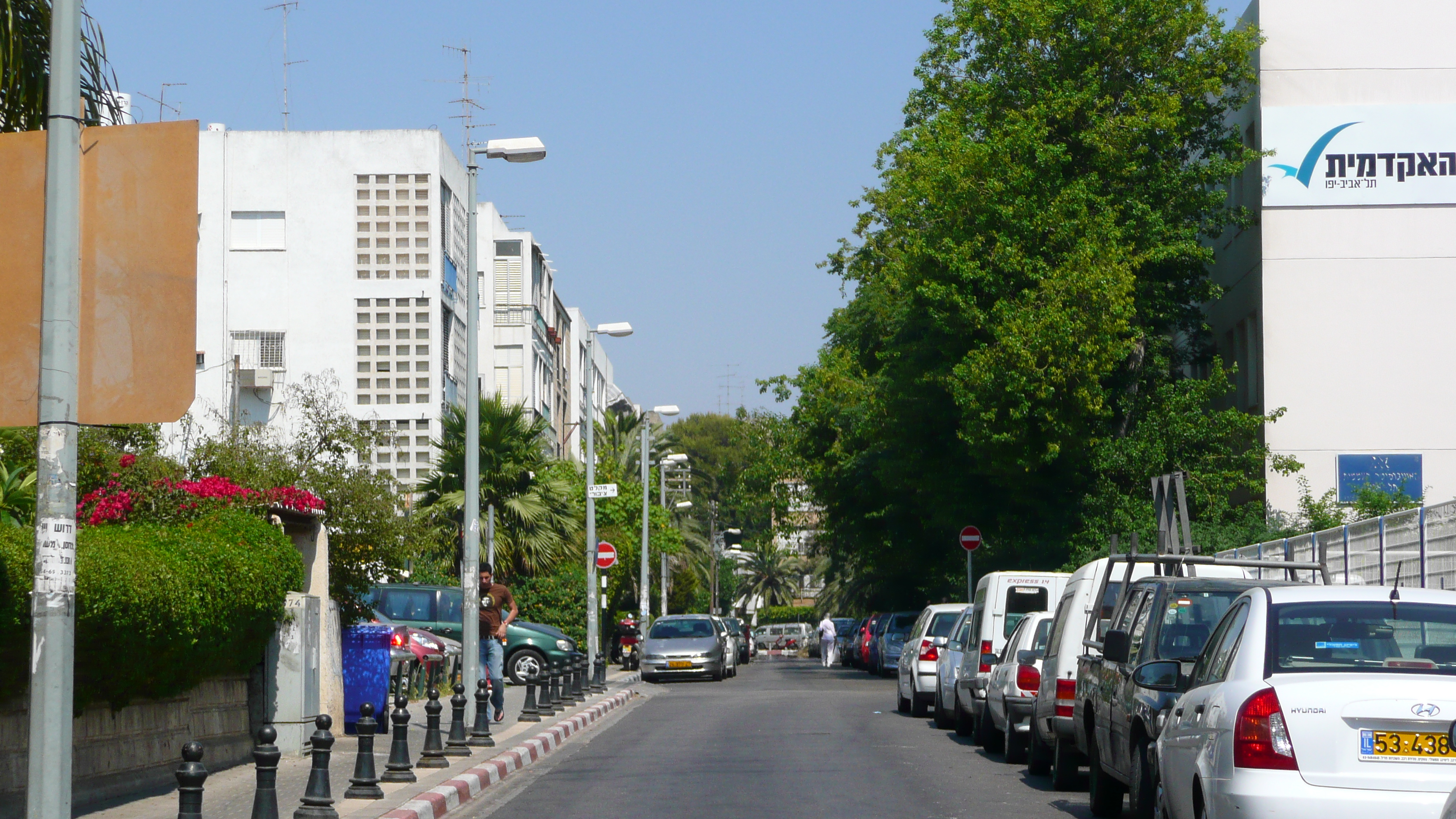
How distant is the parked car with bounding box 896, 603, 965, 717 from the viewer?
22797 millimetres

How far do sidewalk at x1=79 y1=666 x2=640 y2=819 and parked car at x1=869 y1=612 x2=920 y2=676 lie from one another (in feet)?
69.1

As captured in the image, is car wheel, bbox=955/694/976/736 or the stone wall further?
car wheel, bbox=955/694/976/736

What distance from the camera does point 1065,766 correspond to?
510 inches

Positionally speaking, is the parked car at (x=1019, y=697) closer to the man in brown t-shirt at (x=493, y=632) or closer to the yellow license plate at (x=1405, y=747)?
the man in brown t-shirt at (x=493, y=632)

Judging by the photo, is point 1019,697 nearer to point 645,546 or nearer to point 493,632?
point 493,632

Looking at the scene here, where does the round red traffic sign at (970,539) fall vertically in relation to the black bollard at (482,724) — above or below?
above

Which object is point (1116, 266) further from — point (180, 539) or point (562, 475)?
point (180, 539)

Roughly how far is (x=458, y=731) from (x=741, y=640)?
44271 millimetres

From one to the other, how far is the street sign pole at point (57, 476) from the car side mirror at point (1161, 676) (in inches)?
211

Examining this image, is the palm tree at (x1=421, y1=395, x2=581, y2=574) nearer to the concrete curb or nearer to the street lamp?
the street lamp

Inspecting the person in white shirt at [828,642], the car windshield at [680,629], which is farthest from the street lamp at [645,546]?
the person in white shirt at [828,642]

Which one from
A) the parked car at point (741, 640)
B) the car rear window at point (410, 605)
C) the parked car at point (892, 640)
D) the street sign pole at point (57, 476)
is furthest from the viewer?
the parked car at point (741, 640)

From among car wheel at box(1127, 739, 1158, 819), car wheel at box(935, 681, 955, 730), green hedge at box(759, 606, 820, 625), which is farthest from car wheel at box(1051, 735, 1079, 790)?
green hedge at box(759, 606, 820, 625)

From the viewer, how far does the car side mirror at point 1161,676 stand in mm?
8555
